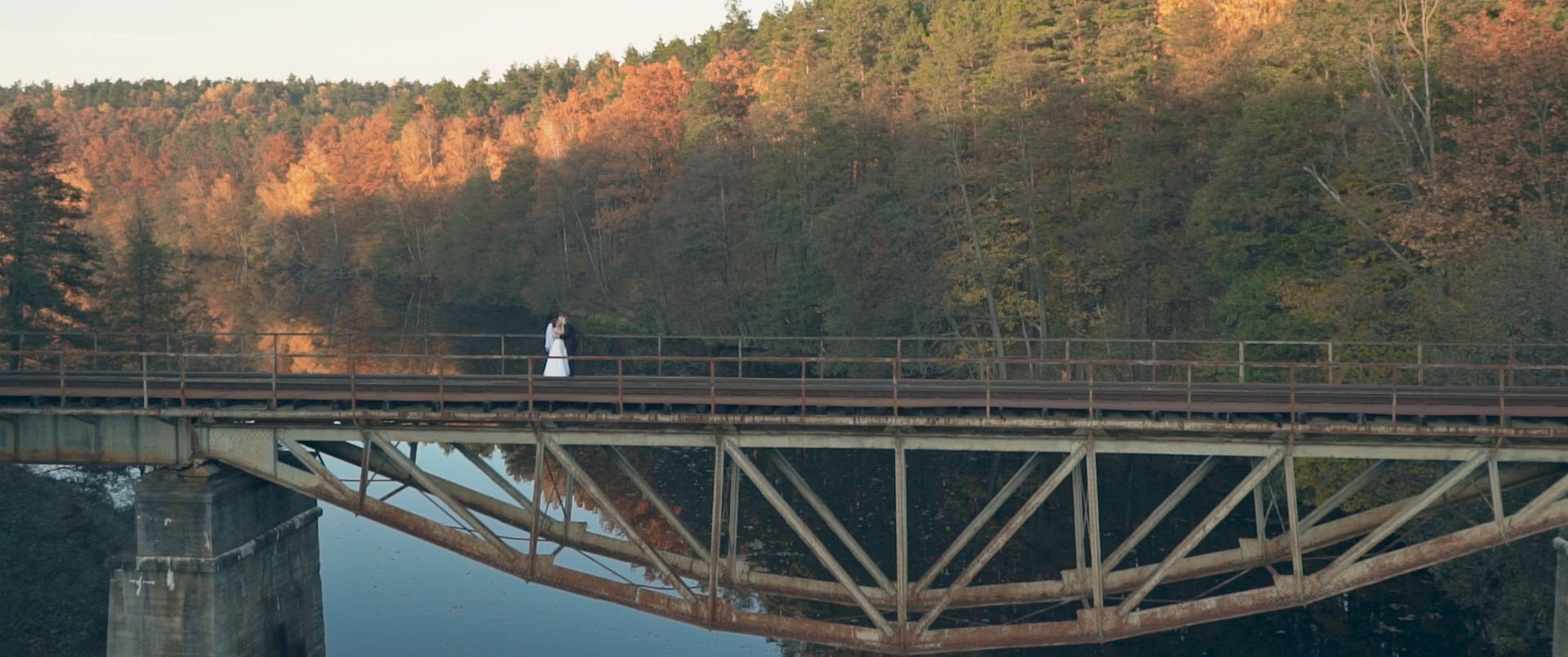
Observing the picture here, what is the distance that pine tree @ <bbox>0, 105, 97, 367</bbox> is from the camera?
144 feet

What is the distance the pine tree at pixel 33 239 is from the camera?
144 feet

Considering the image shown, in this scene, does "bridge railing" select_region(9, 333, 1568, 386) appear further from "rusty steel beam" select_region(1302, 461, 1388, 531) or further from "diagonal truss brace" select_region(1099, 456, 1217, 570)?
"diagonal truss brace" select_region(1099, 456, 1217, 570)

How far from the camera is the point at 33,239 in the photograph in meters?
45.1

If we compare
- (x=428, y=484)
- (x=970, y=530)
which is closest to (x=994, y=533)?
(x=970, y=530)

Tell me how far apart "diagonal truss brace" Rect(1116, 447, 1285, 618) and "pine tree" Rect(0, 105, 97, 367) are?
36863 millimetres

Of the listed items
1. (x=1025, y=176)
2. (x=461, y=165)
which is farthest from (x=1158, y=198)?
(x=461, y=165)

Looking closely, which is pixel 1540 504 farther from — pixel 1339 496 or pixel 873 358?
pixel 873 358

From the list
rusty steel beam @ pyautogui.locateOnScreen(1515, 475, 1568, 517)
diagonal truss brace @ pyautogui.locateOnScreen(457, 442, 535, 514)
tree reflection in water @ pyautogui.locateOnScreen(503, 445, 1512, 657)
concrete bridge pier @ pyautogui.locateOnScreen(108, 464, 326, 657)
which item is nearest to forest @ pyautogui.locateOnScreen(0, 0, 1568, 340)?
tree reflection in water @ pyautogui.locateOnScreen(503, 445, 1512, 657)

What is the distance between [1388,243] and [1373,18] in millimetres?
7968

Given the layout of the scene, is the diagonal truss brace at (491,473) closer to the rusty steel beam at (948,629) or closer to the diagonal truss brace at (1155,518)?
the rusty steel beam at (948,629)

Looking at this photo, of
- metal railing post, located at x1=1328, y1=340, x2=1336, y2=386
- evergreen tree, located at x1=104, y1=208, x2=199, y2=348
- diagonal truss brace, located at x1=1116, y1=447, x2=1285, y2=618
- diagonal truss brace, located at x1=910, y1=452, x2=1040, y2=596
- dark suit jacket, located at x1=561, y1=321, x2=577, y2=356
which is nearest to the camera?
diagonal truss brace, located at x1=1116, y1=447, x2=1285, y2=618

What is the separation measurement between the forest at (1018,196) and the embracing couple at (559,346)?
2144 cm

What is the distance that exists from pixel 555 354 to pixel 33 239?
27.3 m

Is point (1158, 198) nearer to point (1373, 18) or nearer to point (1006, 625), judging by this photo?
point (1373, 18)
